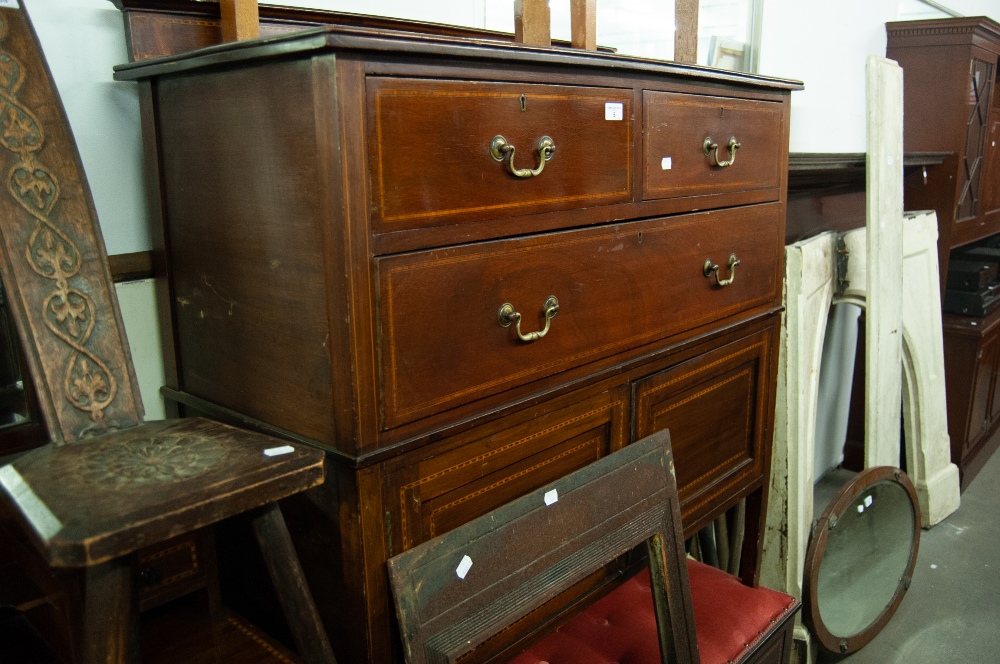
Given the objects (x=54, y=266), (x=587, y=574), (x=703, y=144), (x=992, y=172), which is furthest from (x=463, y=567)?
(x=992, y=172)

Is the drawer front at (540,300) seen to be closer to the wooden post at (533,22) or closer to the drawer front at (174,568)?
the wooden post at (533,22)

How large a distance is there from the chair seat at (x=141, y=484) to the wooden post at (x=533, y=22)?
0.81 metres

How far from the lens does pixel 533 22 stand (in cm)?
146

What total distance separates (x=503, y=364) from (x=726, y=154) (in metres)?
0.85

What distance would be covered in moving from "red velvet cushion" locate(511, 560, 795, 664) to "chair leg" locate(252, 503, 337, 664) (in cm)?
64

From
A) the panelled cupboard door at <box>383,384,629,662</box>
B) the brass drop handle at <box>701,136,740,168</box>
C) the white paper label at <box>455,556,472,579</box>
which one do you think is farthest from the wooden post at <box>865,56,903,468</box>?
the white paper label at <box>455,556,472,579</box>

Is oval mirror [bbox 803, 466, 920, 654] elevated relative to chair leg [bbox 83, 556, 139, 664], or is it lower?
lower

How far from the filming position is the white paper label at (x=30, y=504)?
915mm

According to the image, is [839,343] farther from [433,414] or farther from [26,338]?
[26,338]

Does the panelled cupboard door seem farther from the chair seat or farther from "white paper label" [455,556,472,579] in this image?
the chair seat

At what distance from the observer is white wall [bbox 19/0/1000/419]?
1.45 metres

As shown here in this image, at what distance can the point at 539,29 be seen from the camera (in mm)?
1466

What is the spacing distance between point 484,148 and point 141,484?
69 cm

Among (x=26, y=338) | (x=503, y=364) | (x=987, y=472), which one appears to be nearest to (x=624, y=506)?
(x=503, y=364)
